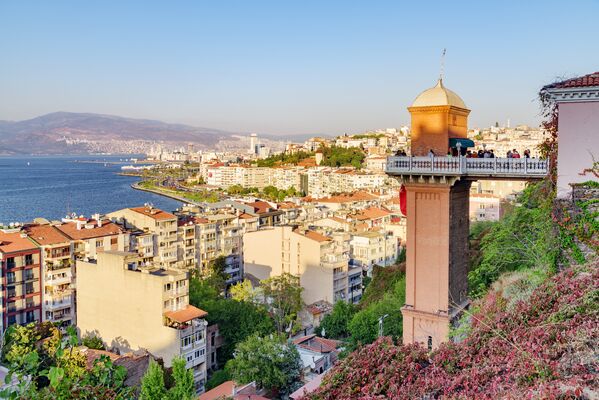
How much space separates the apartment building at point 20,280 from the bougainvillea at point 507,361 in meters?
16.4

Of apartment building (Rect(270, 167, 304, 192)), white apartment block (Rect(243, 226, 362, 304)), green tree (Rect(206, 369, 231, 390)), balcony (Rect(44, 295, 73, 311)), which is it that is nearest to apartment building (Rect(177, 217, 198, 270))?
white apartment block (Rect(243, 226, 362, 304))

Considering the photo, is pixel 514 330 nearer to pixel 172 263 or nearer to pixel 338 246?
pixel 338 246

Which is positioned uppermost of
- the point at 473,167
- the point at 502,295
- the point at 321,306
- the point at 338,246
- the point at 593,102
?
the point at 593,102

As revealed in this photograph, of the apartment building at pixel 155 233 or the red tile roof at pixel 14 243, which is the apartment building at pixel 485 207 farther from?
the red tile roof at pixel 14 243

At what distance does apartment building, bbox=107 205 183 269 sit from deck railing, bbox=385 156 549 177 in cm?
1514

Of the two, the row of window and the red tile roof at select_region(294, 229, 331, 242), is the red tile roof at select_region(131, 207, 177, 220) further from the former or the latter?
the row of window

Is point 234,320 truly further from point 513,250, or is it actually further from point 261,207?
point 261,207

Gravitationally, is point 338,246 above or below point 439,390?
below

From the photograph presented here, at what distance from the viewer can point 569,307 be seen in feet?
12.3

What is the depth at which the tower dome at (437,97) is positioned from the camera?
8875mm

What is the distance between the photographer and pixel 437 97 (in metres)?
8.92

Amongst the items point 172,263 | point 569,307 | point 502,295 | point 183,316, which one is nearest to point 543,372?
point 569,307

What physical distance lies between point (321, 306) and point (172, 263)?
→ 24.8ft

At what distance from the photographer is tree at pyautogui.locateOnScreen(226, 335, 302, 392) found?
37.0 ft
